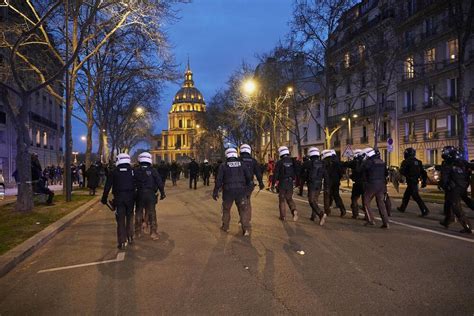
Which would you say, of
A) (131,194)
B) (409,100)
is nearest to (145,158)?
(131,194)

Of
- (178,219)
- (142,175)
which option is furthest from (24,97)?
(142,175)

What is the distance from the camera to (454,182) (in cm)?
936

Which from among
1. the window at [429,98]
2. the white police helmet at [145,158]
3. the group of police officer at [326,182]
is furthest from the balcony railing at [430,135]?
the white police helmet at [145,158]

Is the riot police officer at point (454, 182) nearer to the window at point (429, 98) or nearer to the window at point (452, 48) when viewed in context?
the window at point (452, 48)

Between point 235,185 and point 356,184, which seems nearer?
point 235,185

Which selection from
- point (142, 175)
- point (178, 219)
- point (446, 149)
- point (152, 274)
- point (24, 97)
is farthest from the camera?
point (24, 97)

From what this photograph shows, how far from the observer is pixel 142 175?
29.7 ft

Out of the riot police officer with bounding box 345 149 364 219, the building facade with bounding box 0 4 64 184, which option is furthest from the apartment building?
the building facade with bounding box 0 4 64 184

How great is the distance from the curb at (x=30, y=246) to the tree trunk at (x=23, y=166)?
143 centimetres

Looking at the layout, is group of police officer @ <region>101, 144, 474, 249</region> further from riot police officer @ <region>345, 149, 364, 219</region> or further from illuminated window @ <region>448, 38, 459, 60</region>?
illuminated window @ <region>448, 38, 459, 60</region>

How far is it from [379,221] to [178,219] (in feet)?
16.5

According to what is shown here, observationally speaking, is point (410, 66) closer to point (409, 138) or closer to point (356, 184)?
point (409, 138)

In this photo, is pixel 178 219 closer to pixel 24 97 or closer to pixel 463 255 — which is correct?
pixel 24 97

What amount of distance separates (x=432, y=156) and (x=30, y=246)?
36876mm
